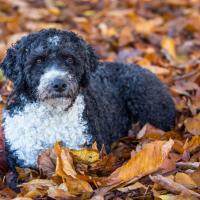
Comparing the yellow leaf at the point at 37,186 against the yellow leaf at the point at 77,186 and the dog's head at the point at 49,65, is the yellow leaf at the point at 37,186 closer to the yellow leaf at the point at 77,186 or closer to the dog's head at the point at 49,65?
the yellow leaf at the point at 77,186

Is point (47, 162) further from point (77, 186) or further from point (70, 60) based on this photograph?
point (70, 60)

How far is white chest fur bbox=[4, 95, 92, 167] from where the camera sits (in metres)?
4.61

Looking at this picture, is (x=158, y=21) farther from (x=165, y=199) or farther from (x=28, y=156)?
(x=165, y=199)

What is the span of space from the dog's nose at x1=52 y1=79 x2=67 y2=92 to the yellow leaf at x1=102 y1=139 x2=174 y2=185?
70cm

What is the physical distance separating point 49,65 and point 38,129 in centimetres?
56

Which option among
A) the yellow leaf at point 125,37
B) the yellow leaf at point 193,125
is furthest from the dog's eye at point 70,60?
the yellow leaf at point 125,37

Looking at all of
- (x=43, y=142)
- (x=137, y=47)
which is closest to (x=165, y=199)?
(x=43, y=142)

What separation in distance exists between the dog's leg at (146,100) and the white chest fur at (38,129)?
1.19 m

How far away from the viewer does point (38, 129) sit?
464cm

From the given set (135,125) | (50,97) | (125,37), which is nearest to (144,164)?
(50,97)

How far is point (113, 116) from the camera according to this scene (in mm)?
5531

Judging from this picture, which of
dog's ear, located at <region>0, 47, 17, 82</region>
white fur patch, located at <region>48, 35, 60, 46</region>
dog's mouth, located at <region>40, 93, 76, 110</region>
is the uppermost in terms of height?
white fur patch, located at <region>48, 35, 60, 46</region>

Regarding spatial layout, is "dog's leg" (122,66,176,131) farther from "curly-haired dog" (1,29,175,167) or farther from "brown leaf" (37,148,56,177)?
"brown leaf" (37,148,56,177)

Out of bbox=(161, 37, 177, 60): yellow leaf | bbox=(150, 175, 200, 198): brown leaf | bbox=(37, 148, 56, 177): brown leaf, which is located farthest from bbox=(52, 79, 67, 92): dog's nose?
bbox=(161, 37, 177, 60): yellow leaf
